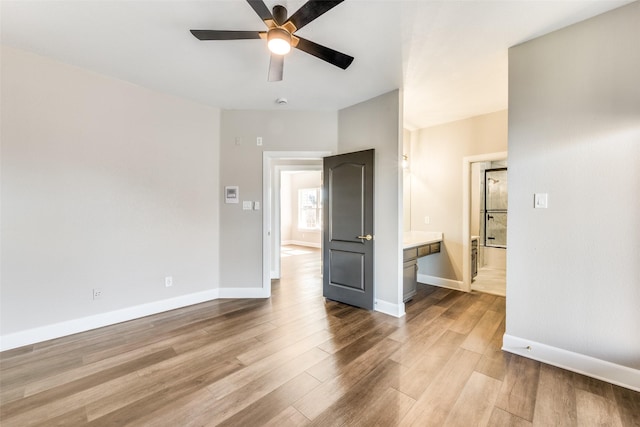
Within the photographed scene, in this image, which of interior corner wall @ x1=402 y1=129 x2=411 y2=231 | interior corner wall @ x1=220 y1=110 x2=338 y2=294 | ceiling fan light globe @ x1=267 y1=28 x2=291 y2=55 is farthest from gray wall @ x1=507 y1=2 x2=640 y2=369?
interior corner wall @ x1=402 y1=129 x2=411 y2=231

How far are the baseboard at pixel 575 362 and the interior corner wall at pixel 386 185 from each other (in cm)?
116

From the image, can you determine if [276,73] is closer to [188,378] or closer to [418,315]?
[188,378]

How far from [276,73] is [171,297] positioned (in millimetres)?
2995

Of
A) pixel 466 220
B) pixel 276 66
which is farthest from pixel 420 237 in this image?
pixel 276 66

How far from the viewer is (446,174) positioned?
14.3ft

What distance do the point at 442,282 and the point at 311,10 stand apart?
422 cm

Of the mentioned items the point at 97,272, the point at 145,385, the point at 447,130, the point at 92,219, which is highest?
the point at 447,130

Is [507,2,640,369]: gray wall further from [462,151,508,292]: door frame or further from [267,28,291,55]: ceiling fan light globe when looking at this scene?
[267,28,291,55]: ceiling fan light globe

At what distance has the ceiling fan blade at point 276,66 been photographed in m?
2.05

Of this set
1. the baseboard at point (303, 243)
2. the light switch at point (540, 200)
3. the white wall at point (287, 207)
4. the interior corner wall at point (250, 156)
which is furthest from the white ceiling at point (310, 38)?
the white wall at point (287, 207)

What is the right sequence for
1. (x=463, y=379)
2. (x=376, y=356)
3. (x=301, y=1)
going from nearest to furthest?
(x=301, y=1) → (x=463, y=379) → (x=376, y=356)

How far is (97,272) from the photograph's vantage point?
288 cm

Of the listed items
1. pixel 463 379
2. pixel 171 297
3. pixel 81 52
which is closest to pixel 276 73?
pixel 81 52

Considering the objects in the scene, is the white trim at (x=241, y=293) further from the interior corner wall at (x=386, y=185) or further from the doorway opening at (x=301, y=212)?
the doorway opening at (x=301, y=212)
